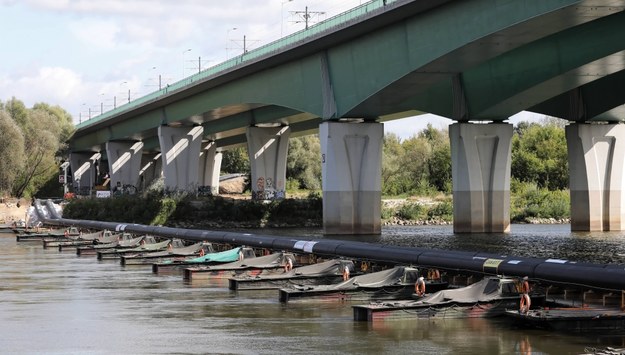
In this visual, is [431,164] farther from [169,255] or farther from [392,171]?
[169,255]

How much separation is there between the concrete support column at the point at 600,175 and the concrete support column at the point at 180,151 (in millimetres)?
42294

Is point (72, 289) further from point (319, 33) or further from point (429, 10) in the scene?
point (319, 33)

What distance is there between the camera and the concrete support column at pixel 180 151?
112500mm

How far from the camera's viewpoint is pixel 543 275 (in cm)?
3191

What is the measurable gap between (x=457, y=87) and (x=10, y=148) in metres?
89.5

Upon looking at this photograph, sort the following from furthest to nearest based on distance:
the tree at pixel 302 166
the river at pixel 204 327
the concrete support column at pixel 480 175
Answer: the tree at pixel 302 166, the concrete support column at pixel 480 175, the river at pixel 204 327

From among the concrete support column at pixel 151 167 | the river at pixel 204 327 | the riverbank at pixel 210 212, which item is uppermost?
the concrete support column at pixel 151 167

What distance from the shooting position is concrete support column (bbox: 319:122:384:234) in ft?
246

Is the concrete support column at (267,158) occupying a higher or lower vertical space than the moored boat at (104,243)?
higher

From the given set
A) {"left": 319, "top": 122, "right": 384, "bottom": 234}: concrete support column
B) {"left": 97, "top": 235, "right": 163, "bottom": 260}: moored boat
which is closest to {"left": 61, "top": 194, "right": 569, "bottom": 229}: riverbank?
{"left": 319, "top": 122, "right": 384, "bottom": 234}: concrete support column

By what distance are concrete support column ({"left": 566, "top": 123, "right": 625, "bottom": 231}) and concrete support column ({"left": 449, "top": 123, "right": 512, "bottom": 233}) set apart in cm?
699

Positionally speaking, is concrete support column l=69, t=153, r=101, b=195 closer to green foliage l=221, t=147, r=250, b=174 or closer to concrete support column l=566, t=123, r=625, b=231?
green foliage l=221, t=147, r=250, b=174

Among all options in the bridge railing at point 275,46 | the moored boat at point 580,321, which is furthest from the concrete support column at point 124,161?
the moored boat at point 580,321

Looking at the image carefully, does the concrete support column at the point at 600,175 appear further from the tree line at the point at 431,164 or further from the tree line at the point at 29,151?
the tree line at the point at 29,151
